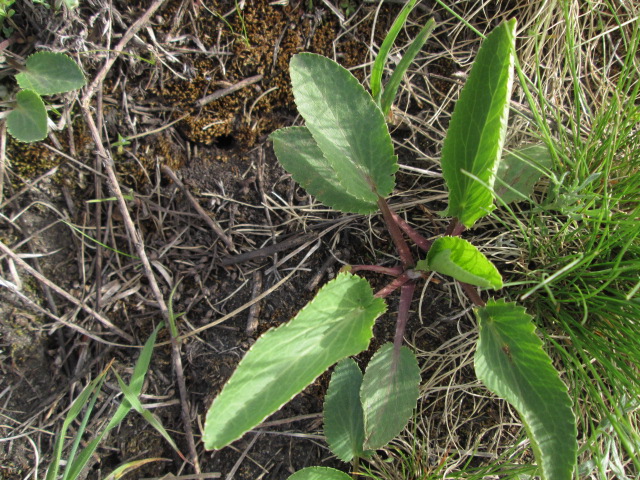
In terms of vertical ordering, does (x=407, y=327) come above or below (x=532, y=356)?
below

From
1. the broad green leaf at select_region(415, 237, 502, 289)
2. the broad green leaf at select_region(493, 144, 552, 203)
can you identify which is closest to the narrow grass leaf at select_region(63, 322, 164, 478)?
the broad green leaf at select_region(415, 237, 502, 289)

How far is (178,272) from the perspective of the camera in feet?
4.69

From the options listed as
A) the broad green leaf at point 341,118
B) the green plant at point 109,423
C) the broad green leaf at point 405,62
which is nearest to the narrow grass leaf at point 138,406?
the green plant at point 109,423

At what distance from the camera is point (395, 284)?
130 cm

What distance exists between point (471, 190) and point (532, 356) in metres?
0.39

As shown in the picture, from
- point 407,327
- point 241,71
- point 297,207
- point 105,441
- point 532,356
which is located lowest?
point 105,441

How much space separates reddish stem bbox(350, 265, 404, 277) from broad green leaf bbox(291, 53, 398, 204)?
0.20 metres

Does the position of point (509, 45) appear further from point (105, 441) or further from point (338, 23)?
point (105, 441)

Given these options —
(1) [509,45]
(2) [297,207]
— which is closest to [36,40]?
(2) [297,207]

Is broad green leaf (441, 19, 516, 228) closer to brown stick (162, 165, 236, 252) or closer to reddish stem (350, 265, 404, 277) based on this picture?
reddish stem (350, 265, 404, 277)

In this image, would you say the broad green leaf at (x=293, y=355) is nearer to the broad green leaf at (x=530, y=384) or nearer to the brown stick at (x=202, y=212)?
the broad green leaf at (x=530, y=384)

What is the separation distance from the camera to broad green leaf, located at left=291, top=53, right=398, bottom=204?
115 centimetres

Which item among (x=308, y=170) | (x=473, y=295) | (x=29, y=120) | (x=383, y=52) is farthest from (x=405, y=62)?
(x=29, y=120)

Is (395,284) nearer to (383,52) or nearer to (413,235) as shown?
(413,235)
